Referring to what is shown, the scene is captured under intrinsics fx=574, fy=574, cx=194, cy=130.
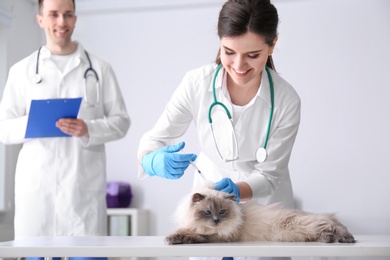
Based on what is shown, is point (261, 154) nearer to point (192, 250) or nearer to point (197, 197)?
point (197, 197)

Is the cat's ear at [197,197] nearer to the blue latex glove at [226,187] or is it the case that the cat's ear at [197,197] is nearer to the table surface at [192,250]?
the blue latex glove at [226,187]

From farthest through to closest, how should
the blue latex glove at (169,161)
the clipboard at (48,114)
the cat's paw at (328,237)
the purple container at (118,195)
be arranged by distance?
1. the purple container at (118,195)
2. the clipboard at (48,114)
3. the blue latex glove at (169,161)
4. the cat's paw at (328,237)

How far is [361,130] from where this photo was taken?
15.6 ft

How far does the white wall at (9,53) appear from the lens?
4.60 meters

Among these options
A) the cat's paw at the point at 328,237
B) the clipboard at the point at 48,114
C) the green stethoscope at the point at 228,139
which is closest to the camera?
the cat's paw at the point at 328,237

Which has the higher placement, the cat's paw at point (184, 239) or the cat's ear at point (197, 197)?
the cat's ear at point (197, 197)

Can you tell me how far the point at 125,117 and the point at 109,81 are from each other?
20 cm

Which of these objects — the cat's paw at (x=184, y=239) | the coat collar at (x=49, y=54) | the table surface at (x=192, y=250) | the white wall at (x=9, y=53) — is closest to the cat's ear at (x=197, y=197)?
the cat's paw at (x=184, y=239)

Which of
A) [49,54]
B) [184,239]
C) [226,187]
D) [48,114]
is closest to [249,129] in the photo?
[226,187]

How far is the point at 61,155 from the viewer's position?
2.85 m

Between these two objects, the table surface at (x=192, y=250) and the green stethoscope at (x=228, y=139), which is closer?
the table surface at (x=192, y=250)

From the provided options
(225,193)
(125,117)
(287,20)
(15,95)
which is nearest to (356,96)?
(287,20)

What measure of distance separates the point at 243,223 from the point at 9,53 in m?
3.58

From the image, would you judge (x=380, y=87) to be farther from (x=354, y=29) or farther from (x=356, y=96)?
(x=354, y=29)
